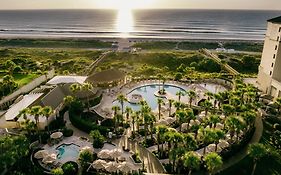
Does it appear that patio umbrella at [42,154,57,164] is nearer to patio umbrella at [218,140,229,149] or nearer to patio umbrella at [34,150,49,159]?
patio umbrella at [34,150,49,159]

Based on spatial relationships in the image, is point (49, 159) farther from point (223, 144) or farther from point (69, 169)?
point (223, 144)

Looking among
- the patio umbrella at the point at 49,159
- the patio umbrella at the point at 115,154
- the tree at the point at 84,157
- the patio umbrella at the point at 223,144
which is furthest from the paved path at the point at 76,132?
Result: the patio umbrella at the point at 223,144

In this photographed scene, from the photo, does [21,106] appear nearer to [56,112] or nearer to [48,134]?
[56,112]

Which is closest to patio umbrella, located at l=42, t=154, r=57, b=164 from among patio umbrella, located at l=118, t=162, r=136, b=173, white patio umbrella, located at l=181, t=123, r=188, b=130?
patio umbrella, located at l=118, t=162, r=136, b=173

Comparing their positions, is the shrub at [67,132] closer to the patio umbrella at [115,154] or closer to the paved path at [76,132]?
the paved path at [76,132]

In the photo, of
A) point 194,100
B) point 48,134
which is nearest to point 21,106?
point 48,134

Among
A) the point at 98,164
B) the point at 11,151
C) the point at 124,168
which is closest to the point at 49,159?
the point at 11,151
